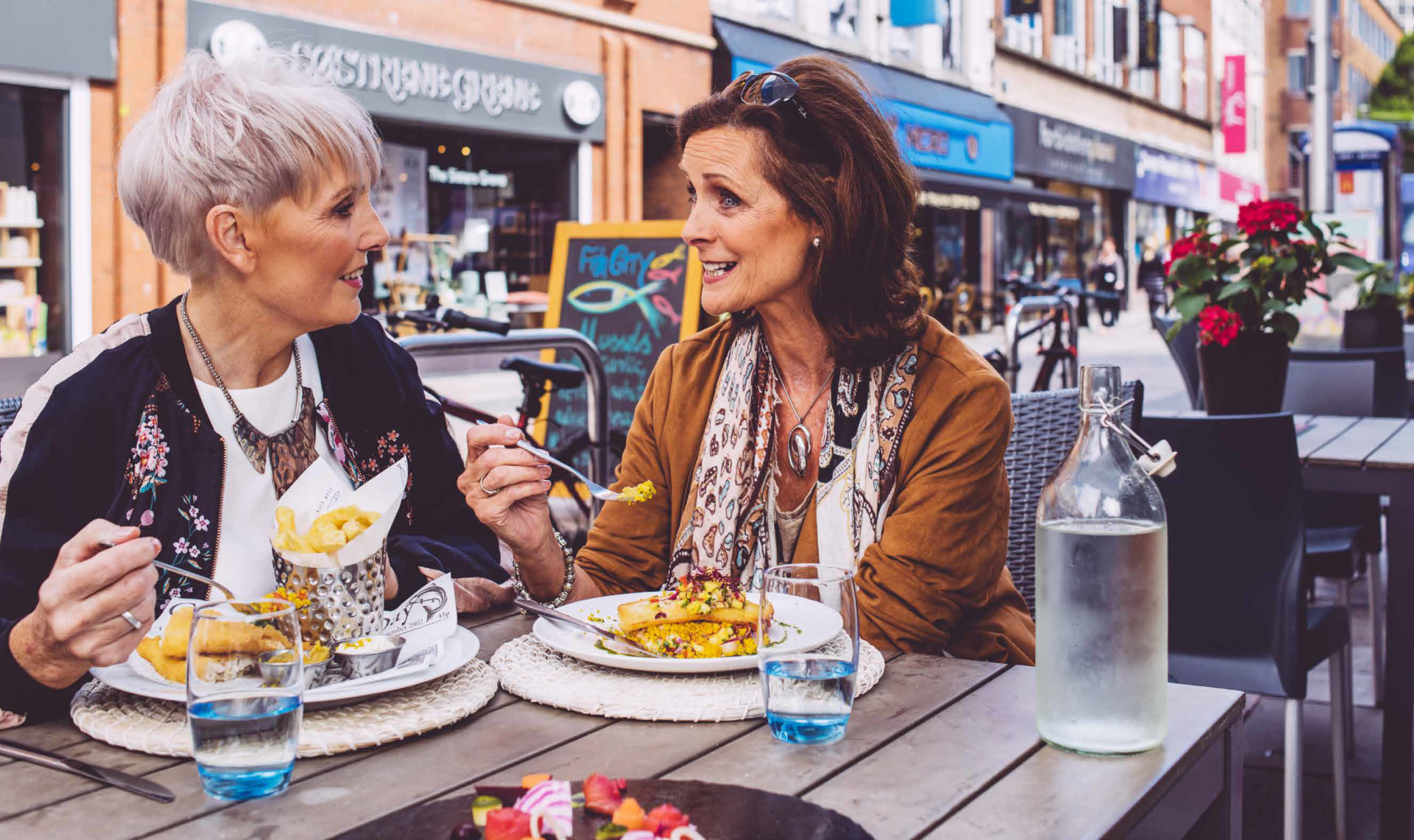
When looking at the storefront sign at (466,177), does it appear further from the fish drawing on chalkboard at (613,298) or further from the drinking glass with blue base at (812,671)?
the drinking glass with blue base at (812,671)

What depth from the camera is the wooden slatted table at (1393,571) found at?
299 cm

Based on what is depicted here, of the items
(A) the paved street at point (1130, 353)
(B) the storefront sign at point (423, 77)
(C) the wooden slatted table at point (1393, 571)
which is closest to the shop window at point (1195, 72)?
(A) the paved street at point (1130, 353)

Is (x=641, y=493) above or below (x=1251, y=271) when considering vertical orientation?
below

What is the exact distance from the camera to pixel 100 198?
8.45 meters

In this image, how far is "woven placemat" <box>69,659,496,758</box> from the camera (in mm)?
1305

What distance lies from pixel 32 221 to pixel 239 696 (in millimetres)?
8218

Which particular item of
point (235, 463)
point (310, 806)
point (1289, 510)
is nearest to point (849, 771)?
point (310, 806)

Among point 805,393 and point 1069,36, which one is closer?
point 805,393

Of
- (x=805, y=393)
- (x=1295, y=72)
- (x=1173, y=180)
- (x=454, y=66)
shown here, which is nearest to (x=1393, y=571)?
(x=805, y=393)

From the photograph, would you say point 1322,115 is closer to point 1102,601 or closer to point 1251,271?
point 1251,271

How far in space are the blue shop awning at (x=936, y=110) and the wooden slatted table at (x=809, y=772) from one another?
1300cm

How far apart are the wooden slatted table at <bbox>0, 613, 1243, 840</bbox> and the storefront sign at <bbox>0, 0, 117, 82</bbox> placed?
25.3 ft

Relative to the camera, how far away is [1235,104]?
32406 millimetres

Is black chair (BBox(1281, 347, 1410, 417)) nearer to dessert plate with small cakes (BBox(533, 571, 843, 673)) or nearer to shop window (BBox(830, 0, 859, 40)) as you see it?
dessert plate with small cakes (BBox(533, 571, 843, 673))
